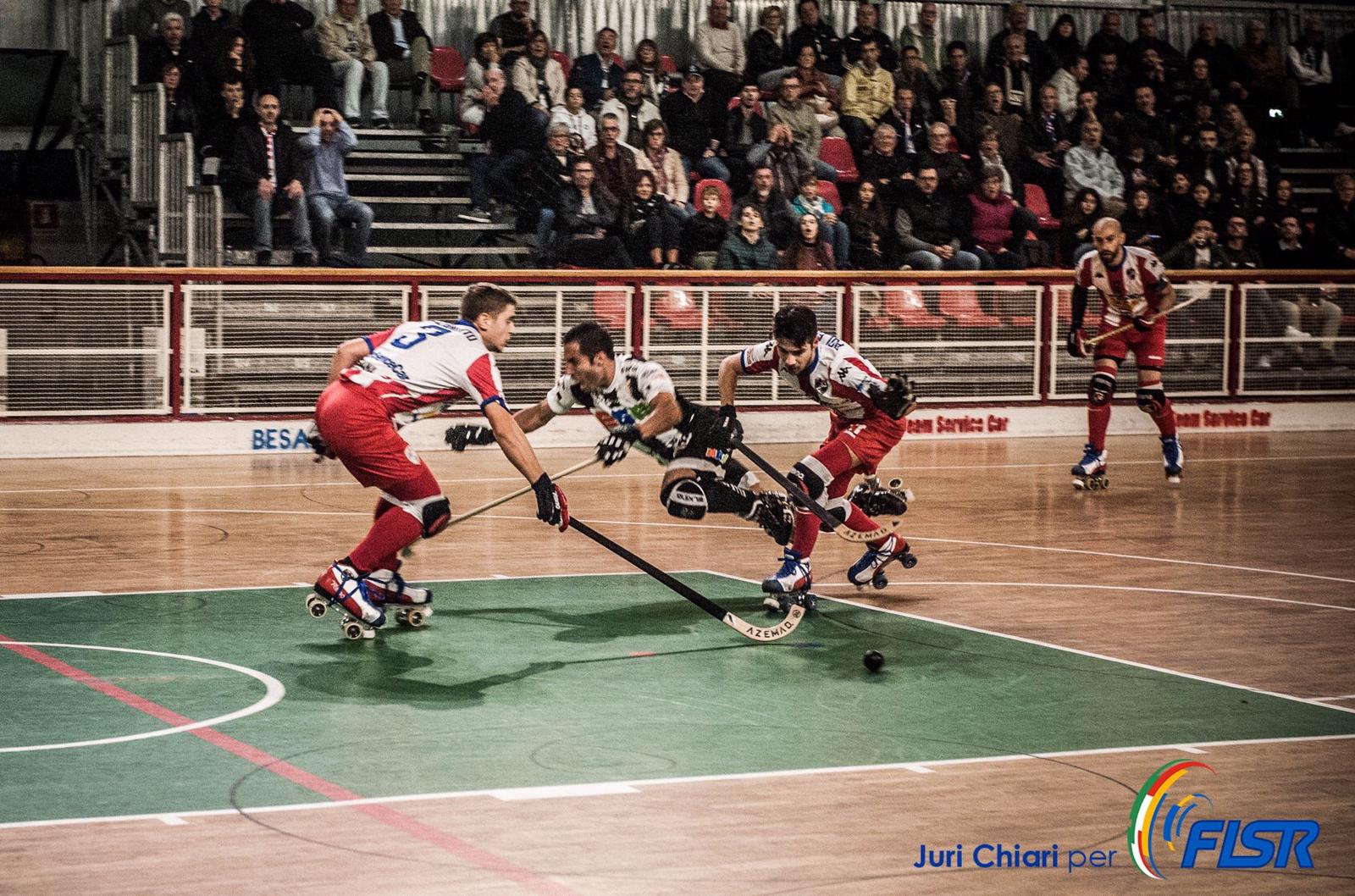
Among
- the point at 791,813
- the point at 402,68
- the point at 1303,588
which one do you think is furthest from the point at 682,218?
the point at 791,813

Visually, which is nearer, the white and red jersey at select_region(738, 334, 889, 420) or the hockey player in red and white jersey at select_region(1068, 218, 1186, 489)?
the white and red jersey at select_region(738, 334, 889, 420)

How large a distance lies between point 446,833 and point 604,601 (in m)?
4.36

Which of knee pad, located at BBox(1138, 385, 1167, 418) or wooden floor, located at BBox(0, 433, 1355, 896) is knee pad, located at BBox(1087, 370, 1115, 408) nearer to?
knee pad, located at BBox(1138, 385, 1167, 418)

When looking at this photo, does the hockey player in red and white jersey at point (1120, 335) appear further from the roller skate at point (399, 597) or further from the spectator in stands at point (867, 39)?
the roller skate at point (399, 597)

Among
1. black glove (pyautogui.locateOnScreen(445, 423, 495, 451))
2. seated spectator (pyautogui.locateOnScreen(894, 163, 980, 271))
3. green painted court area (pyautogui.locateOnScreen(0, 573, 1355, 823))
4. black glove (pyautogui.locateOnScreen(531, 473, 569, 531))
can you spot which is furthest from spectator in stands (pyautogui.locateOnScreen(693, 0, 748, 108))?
black glove (pyautogui.locateOnScreen(531, 473, 569, 531))

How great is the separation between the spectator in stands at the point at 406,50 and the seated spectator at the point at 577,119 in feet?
3.53

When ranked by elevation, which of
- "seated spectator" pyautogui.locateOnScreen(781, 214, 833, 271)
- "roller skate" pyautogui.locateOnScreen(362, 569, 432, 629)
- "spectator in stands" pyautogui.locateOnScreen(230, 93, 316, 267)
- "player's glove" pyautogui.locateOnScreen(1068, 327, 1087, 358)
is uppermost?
"spectator in stands" pyautogui.locateOnScreen(230, 93, 316, 267)

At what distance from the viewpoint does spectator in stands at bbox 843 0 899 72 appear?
2227 cm

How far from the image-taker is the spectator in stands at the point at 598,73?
2066cm

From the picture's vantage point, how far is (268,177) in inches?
703

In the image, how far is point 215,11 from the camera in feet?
61.9

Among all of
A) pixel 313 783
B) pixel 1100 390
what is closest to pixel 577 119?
pixel 1100 390

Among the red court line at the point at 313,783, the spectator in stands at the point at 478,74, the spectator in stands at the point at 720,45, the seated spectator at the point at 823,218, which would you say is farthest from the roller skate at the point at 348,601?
the spectator in stands at the point at 720,45

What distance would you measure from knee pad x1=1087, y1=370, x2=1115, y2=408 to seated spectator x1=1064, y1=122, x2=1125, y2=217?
21.9ft
